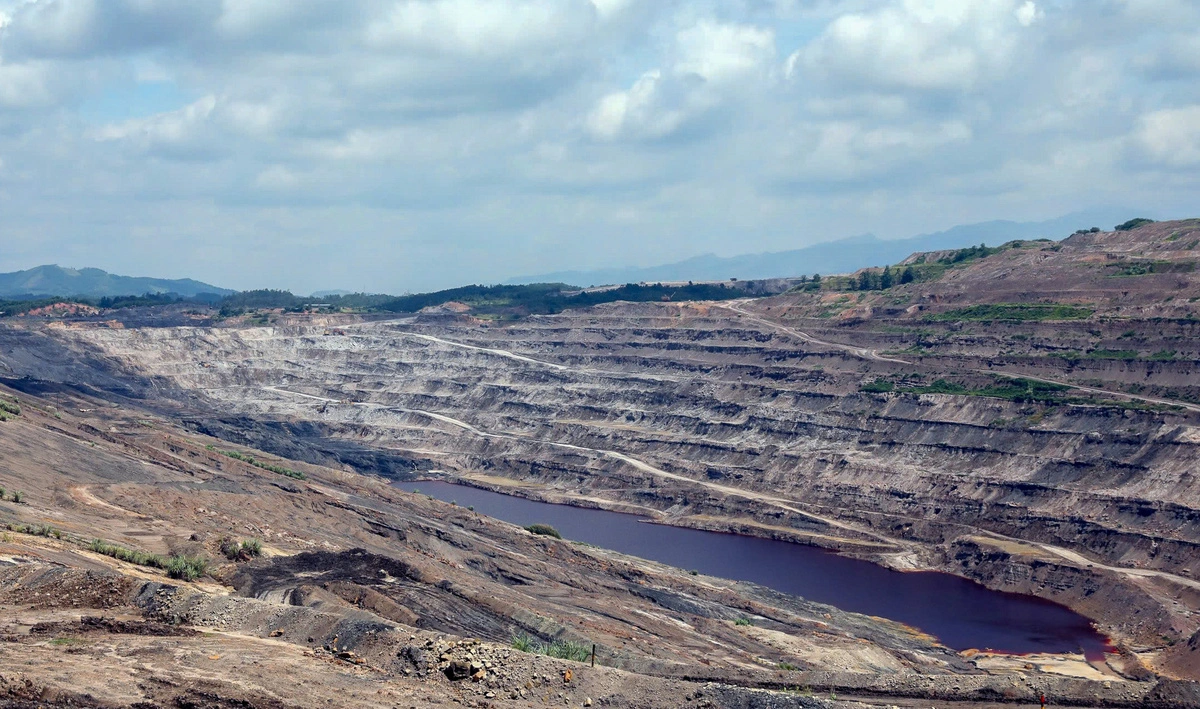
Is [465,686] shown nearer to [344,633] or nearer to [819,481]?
[344,633]

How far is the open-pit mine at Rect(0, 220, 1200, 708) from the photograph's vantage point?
2841cm

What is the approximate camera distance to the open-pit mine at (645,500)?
2841 centimetres

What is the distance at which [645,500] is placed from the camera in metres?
91.4

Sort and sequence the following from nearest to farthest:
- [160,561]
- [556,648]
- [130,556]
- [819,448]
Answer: [556,648] < [130,556] < [160,561] < [819,448]

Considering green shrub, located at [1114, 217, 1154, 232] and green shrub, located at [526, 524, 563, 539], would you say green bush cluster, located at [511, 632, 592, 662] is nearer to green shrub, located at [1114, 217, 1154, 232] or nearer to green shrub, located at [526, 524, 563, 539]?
green shrub, located at [526, 524, 563, 539]

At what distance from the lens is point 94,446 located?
205ft

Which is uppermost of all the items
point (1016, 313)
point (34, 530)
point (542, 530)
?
point (1016, 313)

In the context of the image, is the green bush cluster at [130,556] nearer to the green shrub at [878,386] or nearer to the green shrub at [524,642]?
the green shrub at [524,642]

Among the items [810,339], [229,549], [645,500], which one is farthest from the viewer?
[810,339]

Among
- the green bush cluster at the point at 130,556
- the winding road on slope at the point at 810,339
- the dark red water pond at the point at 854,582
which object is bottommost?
the dark red water pond at the point at 854,582

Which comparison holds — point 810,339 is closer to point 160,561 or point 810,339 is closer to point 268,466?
point 268,466

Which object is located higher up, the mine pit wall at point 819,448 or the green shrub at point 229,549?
the green shrub at point 229,549

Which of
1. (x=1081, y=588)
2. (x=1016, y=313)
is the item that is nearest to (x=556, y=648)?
(x=1081, y=588)

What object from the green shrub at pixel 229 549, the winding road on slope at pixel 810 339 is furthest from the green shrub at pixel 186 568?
the winding road on slope at pixel 810 339
